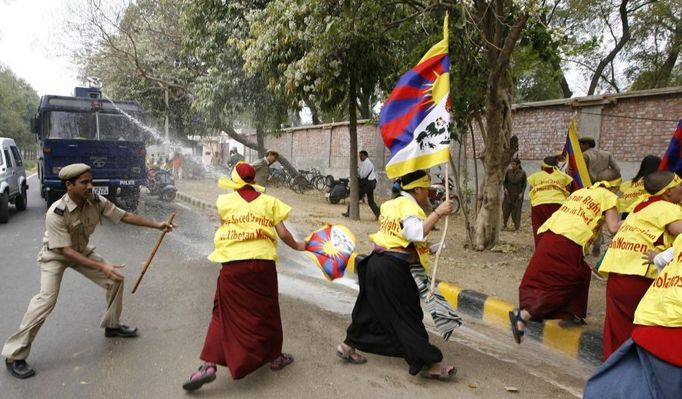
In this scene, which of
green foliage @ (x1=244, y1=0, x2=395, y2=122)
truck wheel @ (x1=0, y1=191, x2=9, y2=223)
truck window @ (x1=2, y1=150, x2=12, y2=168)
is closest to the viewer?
green foliage @ (x1=244, y1=0, x2=395, y2=122)

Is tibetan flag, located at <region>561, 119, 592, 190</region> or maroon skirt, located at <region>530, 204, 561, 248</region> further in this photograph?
maroon skirt, located at <region>530, 204, 561, 248</region>

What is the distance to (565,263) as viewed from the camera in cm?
421

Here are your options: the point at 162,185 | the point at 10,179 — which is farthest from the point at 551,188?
the point at 162,185

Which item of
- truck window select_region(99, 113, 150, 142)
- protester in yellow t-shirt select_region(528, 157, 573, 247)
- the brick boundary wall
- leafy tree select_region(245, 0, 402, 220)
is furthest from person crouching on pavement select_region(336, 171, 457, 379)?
truck window select_region(99, 113, 150, 142)

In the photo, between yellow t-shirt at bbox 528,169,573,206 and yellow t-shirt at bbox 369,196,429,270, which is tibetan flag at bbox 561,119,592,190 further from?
yellow t-shirt at bbox 369,196,429,270

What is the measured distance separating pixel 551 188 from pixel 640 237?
11.1 feet

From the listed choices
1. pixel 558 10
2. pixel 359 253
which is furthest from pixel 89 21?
pixel 558 10

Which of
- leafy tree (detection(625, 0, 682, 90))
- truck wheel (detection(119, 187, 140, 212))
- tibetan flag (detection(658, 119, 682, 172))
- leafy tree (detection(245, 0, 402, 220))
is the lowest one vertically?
truck wheel (detection(119, 187, 140, 212))

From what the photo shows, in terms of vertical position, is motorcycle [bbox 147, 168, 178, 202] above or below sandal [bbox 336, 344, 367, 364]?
above

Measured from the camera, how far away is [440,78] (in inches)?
150

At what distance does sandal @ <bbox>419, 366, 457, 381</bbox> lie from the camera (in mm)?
3505

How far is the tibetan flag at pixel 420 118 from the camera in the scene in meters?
3.66

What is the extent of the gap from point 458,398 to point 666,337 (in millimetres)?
1511

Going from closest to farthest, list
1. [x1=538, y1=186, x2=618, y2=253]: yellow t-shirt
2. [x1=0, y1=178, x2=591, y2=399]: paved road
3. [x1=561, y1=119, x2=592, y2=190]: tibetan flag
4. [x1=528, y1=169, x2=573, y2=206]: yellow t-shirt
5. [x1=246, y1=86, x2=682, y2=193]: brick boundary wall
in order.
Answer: [x1=0, y1=178, x2=591, y2=399]: paved road < [x1=538, y1=186, x2=618, y2=253]: yellow t-shirt < [x1=561, y1=119, x2=592, y2=190]: tibetan flag < [x1=528, y1=169, x2=573, y2=206]: yellow t-shirt < [x1=246, y1=86, x2=682, y2=193]: brick boundary wall
